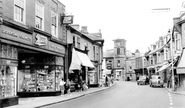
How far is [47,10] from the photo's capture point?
22.4 m

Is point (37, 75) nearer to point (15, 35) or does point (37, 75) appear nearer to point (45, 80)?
point (45, 80)

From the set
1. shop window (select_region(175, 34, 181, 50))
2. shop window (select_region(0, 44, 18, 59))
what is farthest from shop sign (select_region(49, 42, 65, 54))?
shop window (select_region(175, 34, 181, 50))

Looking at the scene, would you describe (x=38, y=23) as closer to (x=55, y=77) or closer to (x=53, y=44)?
(x=53, y=44)

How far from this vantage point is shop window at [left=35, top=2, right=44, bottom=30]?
816 inches

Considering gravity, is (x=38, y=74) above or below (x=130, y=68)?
below

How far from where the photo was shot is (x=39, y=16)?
829 inches

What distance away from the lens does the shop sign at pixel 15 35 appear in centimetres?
1554

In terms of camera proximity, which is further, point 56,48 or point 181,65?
point 181,65

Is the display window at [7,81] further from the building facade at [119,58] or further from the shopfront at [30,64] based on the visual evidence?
the building facade at [119,58]

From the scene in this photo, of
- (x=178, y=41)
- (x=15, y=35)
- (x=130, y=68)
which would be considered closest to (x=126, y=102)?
(x=15, y=35)

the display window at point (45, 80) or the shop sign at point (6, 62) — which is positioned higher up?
the shop sign at point (6, 62)

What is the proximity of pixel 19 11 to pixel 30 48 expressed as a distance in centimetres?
271

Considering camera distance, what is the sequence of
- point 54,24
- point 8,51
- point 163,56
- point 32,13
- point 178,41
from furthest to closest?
point 163,56 → point 178,41 → point 54,24 → point 32,13 → point 8,51

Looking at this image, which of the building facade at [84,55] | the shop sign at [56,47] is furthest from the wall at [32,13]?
the building facade at [84,55]
